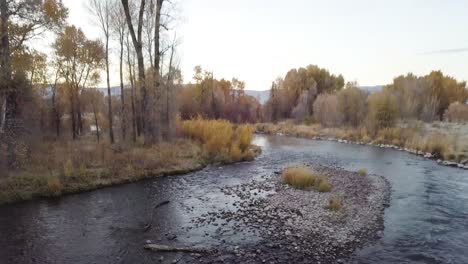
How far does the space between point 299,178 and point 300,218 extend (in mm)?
4268

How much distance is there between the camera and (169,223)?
9953mm

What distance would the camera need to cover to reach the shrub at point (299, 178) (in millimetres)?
14078

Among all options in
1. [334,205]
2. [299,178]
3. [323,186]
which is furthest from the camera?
[299,178]

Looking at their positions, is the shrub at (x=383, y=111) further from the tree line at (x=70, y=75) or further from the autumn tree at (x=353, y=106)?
the tree line at (x=70, y=75)

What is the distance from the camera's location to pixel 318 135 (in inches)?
1623

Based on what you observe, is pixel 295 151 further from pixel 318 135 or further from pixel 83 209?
pixel 83 209

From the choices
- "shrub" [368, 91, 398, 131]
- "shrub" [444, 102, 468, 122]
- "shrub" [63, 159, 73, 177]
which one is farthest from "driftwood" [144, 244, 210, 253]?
"shrub" [444, 102, 468, 122]

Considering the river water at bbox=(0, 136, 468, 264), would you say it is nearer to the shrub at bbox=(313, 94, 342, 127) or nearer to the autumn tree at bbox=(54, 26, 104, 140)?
the autumn tree at bbox=(54, 26, 104, 140)

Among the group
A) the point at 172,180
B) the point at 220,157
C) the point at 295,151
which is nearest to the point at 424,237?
the point at 172,180

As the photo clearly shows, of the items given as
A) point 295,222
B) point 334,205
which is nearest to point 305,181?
point 334,205

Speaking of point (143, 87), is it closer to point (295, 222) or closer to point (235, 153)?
point (235, 153)

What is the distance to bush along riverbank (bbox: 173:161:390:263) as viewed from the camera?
7.86 meters

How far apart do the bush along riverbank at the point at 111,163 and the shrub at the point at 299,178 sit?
19.4 feet

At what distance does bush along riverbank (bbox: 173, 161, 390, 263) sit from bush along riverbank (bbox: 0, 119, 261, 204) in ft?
16.5
